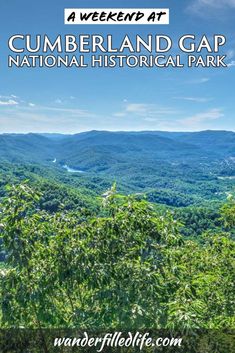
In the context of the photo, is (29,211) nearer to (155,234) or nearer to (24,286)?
(24,286)

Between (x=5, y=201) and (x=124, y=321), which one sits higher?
(x=5, y=201)

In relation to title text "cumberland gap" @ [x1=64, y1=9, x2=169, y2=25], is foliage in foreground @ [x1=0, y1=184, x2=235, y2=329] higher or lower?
lower

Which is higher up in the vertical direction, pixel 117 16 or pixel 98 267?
pixel 117 16

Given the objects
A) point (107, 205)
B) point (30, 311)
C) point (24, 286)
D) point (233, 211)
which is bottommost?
point (30, 311)

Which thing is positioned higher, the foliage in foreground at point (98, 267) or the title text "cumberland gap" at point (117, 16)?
the title text "cumberland gap" at point (117, 16)

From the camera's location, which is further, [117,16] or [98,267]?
[117,16]

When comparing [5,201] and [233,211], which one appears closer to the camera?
[5,201]

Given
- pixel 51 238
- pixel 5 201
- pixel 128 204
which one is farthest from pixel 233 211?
pixel 5 201

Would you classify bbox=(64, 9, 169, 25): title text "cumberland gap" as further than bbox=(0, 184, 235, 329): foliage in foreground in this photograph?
Yes
